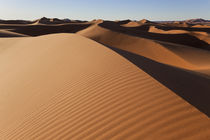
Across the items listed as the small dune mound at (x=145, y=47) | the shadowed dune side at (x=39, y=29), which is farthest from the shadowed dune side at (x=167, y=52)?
the shadowed dune side at (x=39, y=29)

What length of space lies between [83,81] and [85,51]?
2.18m

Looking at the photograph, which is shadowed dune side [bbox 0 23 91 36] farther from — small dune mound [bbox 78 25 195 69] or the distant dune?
the distant dune

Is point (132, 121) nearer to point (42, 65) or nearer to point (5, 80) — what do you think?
point (42, 65)

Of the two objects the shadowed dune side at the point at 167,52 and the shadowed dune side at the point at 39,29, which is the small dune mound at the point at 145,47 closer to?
the shadowed dune side at the point at 167,52

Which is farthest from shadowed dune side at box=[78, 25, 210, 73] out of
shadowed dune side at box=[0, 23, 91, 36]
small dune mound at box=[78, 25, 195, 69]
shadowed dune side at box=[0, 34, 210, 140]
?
shadowed dune side at box=[0, 23, 91, 36]

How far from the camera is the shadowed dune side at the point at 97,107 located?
2.34 metres

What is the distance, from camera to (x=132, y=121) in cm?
246

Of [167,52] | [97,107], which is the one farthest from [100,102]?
[167,52]

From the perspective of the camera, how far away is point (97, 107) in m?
2.90

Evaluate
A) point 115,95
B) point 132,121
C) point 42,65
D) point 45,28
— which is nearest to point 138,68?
point 115,95

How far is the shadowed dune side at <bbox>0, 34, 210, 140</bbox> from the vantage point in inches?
92.0

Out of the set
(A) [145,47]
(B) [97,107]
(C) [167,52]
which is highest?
(B) [97,107]

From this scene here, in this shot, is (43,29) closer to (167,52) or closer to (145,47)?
(145,47)

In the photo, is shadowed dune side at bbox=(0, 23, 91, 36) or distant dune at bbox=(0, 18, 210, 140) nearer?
distant dune at bbox=(0, 18, 210, 140)
